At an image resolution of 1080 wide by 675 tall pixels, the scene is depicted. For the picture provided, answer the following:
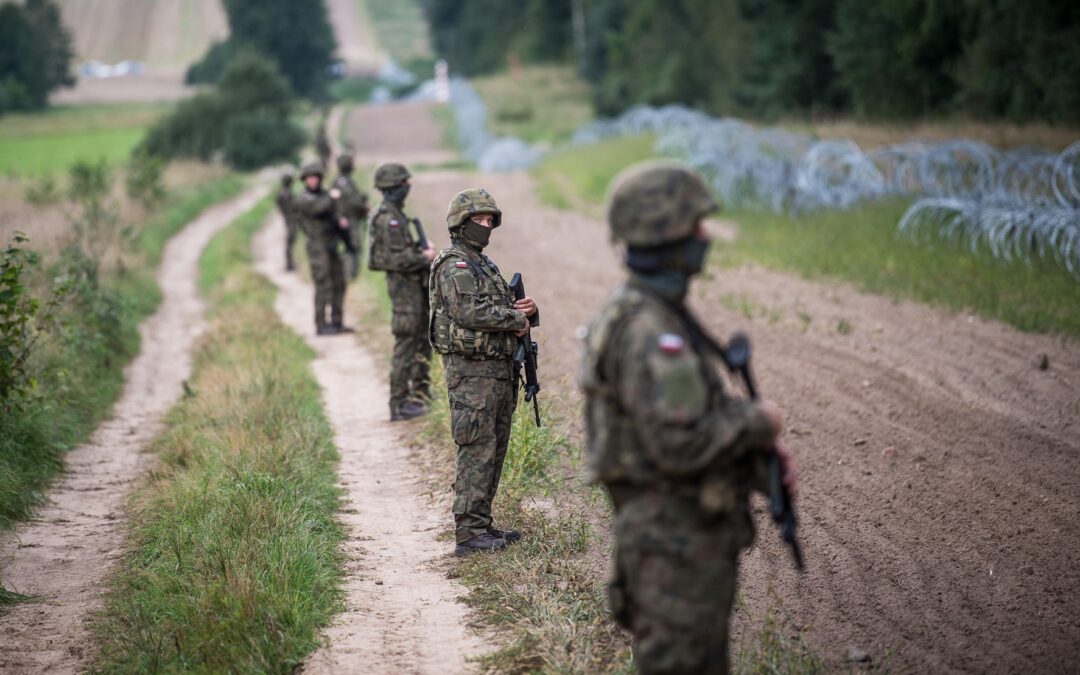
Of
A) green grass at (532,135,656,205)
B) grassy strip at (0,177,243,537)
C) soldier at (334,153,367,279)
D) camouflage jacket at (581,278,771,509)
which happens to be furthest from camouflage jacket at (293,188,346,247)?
green grass at (532,135,656,205)

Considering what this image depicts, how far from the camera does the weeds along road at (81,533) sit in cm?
642

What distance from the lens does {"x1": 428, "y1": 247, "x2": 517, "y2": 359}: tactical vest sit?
22.8 feet

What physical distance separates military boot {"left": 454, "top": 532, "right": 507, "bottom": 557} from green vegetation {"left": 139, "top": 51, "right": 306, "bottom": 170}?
38.7 meters

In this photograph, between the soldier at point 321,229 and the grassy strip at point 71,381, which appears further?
the soldier at point 321,229

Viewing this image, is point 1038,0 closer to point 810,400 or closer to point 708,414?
point 810,400

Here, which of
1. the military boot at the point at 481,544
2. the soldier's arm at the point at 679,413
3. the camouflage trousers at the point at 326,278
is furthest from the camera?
the camouflage trousers at the point at 326,278

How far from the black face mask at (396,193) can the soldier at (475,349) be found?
11.4 ft

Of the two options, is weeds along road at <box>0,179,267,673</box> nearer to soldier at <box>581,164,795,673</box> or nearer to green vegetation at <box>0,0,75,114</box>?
soldier at <box>581,164,795,673</box>

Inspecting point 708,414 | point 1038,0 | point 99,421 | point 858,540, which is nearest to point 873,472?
point 858,540

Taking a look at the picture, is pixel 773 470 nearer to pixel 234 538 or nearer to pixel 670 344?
pixel 670 344

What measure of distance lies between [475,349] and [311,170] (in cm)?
820

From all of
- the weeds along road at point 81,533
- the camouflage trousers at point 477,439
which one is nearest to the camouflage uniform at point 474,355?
the camouflage trousers at point 477,439

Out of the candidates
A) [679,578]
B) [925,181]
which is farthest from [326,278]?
[679,578]

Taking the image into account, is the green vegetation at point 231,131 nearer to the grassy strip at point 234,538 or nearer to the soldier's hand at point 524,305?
the grassy strip at point 234,538
